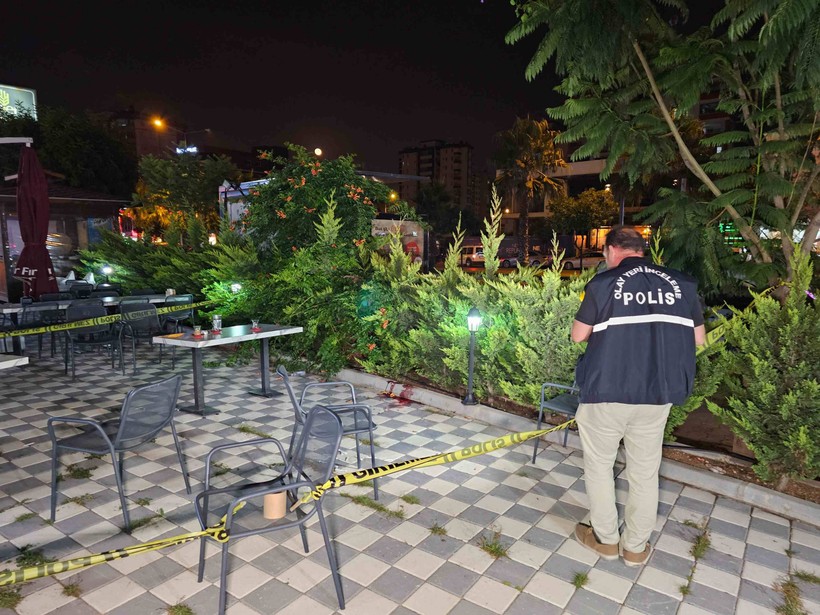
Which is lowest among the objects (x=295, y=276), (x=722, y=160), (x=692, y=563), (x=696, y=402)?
(x=692, y=563)

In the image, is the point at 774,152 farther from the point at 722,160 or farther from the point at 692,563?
the point at 692,563

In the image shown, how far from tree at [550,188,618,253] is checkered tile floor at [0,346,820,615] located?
3180cm

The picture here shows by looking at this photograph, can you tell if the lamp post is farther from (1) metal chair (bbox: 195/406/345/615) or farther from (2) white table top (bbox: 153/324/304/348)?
(1) metal chair (bbox: 195/406/345/615)

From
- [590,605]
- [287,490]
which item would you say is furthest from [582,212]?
[287,490]

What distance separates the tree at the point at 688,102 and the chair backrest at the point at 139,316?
22.5 ft

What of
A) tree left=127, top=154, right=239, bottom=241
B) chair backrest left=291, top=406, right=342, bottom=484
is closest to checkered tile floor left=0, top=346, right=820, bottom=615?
chair backrest left=291, top=406, right=342, bottom=484

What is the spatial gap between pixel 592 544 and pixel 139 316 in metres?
7.57

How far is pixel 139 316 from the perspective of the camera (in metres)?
8.26

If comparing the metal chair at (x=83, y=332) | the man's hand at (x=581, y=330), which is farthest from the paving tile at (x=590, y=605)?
the metal chair at (x=83, y=332)

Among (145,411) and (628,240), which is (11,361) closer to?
(145,411)

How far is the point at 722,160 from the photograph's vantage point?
5.78 meters

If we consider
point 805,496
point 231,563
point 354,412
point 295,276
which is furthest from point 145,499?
point 805,496

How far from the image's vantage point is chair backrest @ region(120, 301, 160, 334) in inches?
319

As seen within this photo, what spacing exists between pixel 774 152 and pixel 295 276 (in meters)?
6.55
